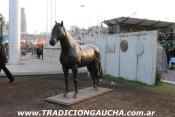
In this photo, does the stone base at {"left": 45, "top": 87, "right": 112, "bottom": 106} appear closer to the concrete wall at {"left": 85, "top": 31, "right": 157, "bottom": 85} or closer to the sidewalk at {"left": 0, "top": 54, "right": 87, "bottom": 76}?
the concrete wall at {"left": 85, "top": 31, "right": 157, "bottom": 85}

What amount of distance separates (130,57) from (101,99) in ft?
18.6

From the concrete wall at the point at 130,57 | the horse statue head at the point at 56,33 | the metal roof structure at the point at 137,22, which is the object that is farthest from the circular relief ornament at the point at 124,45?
the metal roof structure at the point at 137,22

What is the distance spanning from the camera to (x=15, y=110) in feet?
28.2

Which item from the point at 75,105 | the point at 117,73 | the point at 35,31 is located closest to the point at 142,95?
the point at 75,105

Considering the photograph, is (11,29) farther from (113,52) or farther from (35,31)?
(35,31)

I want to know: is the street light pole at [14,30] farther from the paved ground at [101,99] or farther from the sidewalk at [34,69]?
the paved ground at [101,99]

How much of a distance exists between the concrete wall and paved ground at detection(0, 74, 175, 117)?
933mm

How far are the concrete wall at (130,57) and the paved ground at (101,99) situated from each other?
0.93m

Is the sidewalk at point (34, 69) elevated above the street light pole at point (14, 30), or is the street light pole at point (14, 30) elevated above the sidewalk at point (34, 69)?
the street light pole at point (14, 30)

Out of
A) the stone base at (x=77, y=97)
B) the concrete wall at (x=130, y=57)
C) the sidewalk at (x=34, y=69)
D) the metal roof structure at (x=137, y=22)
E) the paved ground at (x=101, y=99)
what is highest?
the metal roof structure at (x=137, y=22)

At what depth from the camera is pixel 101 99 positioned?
33.1 feet

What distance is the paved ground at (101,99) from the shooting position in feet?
29.1

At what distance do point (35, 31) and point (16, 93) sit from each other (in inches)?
4221

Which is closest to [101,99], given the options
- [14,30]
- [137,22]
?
[14,30]
